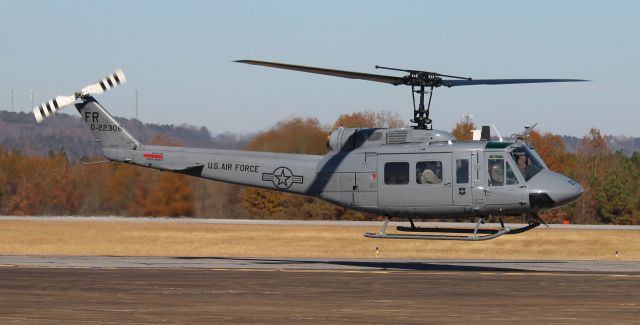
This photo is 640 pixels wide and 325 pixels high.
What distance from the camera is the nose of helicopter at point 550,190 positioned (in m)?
27.0

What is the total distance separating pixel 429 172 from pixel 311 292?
271 inches

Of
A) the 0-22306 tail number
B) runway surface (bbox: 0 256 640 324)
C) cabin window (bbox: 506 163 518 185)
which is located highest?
the 0-22306 tail number

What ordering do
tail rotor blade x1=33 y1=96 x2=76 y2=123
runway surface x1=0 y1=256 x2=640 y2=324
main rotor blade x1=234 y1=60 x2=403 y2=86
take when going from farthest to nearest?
tail rotor blade x1=33 y1=96 x2=76 y2=123
main rotor blade x1=234 y1=60 x2=403 y2=86
runway surface x1=0 y1=256 x2=640 y2=324

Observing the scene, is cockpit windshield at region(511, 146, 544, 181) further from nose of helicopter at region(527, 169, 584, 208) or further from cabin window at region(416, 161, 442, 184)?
cabin window at region(416, 161, 442, 184)

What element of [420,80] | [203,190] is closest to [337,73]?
[420,80]

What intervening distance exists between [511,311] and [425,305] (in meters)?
1.77

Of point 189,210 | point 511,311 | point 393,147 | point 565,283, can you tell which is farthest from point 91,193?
point 511,311

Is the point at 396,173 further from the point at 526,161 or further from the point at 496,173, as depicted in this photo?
the point at 526,161

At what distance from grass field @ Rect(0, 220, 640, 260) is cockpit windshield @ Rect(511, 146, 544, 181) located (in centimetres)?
1809

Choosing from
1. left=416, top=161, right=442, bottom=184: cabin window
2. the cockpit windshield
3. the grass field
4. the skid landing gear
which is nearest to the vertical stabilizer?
the skid landing gear

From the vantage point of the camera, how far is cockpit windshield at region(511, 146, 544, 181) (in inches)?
1081

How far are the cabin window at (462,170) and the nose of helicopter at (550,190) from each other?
1.65 meters

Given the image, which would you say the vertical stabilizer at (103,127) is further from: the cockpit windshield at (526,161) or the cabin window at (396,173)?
the cockpit windshield at (526,161)

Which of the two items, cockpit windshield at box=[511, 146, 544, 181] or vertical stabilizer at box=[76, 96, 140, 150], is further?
vertical stabilizer at box=[76, 96, 140, 150]
